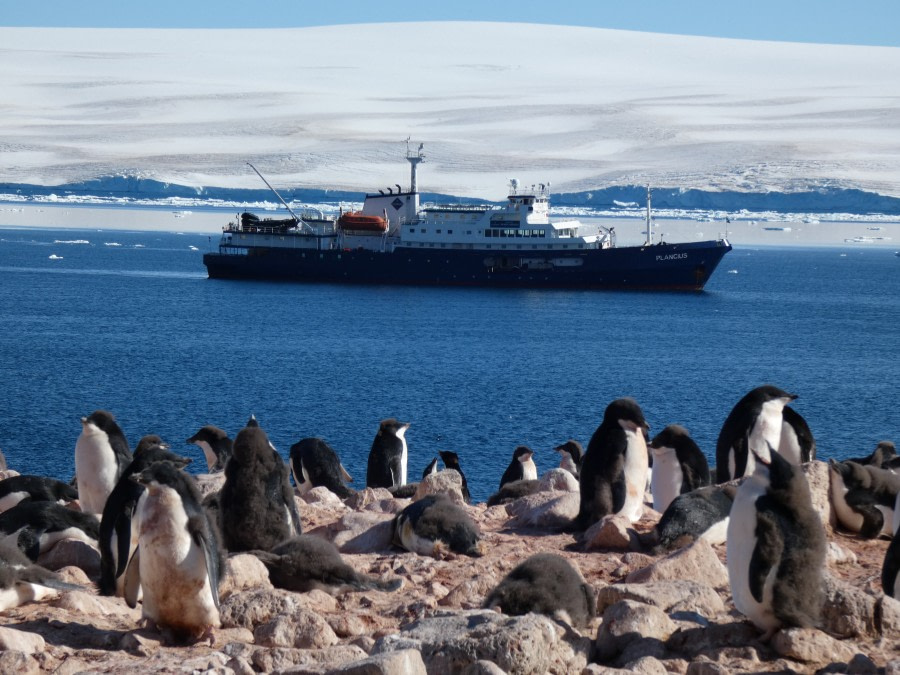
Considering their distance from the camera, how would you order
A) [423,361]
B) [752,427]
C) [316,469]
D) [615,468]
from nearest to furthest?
[615,468] → [752,427] → [316,469] → [423,361]

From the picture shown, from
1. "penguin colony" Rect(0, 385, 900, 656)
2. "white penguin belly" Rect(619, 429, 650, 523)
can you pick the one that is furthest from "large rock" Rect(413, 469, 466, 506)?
"white penguin belly" Rect(619, 429, 650, 523)

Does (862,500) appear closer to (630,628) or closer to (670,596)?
(670,596)

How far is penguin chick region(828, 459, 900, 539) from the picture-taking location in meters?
7.62

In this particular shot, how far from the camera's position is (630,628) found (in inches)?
208

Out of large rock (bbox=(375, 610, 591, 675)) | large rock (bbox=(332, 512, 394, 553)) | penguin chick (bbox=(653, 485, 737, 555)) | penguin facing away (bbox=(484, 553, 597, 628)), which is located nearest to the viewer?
large rock (bbox=(375, 610, 591, 675))

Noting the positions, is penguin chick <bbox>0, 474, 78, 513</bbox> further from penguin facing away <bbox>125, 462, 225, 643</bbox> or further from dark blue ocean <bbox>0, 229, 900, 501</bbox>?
dark blue ocean <bbox>0, 229, 900, 501</bbox>

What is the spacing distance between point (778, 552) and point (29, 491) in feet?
16.0

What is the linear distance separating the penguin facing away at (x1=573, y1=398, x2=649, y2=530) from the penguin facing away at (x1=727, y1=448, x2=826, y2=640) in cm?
247

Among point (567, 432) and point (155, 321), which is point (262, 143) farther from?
point (567, 432)

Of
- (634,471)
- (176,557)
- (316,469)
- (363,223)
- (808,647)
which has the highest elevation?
(363,223)

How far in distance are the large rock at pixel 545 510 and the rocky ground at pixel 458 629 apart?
103cm

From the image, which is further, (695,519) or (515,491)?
(515,491)

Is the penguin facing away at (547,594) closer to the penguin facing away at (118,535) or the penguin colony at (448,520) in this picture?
the penguin colony at (448,520)

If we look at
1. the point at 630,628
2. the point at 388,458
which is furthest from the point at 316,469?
the point at 630,628
